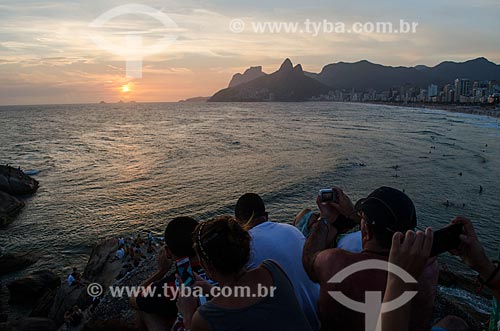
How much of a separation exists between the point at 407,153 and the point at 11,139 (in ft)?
219

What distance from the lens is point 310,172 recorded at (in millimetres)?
31359

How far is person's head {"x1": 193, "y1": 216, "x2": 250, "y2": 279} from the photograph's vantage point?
241cm

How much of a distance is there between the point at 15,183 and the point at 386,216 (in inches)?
1250

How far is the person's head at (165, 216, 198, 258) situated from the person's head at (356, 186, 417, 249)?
2.04 metres

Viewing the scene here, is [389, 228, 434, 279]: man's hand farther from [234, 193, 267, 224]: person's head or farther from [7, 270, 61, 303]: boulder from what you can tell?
[7, 270, 61, 303]: boulder

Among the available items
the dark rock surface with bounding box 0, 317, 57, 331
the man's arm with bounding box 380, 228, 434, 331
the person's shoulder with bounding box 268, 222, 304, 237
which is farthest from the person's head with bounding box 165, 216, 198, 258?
the dark rock surface with bounding box 0, 317, 57, 331

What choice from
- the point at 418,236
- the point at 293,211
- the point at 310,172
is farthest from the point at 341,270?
the point at 310,172

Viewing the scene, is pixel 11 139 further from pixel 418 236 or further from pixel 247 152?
pixel 418 236

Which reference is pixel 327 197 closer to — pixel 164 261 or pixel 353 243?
pixel 353 243

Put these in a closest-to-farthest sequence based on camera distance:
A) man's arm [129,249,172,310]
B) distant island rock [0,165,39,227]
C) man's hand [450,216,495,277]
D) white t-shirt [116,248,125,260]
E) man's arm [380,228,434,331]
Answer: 1. man's arm [380,228,434,331]
2. man's hand [450,216,495,277]
3. man's arm [129,249,172,310]
4. white t-shirt [116,248,125,260]
5. distant island rock [0,165,39,227]

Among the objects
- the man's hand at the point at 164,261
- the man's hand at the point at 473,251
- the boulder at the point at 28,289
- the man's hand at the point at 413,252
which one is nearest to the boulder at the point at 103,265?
the boulder at the point at 28,289

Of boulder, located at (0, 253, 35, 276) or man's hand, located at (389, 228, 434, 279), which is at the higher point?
man's hand, located at (389, 228, 434, 279)

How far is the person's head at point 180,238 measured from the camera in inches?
155

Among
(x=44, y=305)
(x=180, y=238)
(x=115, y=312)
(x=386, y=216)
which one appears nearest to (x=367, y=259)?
(x=386, y=216)
